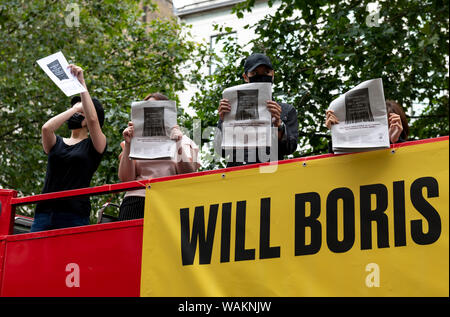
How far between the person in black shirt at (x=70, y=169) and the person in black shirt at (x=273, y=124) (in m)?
1.16

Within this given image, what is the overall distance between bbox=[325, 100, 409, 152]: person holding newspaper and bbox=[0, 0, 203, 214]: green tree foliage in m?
9.21

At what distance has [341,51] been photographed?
9.38 m

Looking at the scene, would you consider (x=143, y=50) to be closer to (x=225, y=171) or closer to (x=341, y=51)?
(x=341, y=51)

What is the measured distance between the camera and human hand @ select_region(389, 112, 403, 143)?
403cm

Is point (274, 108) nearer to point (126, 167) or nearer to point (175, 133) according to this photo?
point (175, 133)

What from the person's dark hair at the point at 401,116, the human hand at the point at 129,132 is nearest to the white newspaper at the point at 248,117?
the human hand at the point at 129,132

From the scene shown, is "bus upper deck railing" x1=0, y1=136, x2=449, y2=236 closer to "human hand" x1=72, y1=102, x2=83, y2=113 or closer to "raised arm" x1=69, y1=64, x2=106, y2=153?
"raised arm" x1=69, y1=64, x2=106, y2=153

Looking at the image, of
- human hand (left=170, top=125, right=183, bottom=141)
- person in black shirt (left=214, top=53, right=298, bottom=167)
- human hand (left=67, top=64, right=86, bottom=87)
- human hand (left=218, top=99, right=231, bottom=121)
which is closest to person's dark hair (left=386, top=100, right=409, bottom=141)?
person in black shirt (left=214, top=53, right=298, bottom=167)

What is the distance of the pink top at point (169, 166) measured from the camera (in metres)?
4.87

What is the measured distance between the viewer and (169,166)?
494 cm

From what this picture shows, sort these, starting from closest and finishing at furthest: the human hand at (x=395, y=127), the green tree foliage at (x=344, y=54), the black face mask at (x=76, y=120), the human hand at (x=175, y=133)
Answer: the human hand at (x=395, y=127) < the human hand at (x=175, y=133) < the black face mask at (x=76, y=120) < the green tree foliage at (x=344, y=54)

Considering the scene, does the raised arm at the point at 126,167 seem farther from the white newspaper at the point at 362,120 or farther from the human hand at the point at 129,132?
the white newspaper at the point at 362,120
